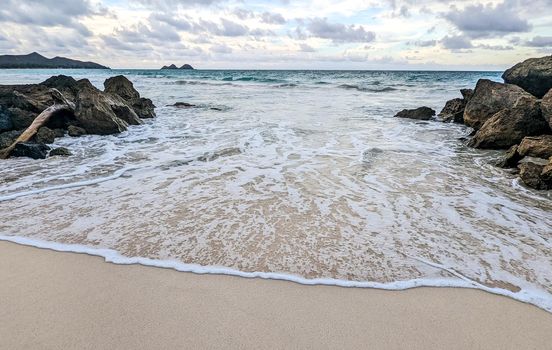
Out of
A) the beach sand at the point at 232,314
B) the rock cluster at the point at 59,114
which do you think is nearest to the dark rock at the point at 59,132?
the rock cluster at the point at 59,114

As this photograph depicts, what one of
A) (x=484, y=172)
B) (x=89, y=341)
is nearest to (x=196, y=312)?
(x=89, y=341)

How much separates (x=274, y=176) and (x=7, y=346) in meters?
3.80

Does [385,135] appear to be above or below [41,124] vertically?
below

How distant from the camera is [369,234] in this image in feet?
11.3

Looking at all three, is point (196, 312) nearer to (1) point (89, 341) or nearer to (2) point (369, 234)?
(1) point (89, 341)

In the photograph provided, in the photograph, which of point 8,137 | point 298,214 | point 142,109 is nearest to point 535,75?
point 298,214

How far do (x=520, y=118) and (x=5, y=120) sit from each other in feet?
35.2

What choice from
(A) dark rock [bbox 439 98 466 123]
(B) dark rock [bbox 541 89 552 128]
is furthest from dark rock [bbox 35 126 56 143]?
(A) dark rock [bbox 439 98 466 123]

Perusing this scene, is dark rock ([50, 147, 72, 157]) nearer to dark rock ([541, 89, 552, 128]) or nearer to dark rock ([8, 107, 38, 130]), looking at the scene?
dark rock ([8, 107, 38, 130])

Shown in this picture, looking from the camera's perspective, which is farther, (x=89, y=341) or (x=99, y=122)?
(x=99, y=122)

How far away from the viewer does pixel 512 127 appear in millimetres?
7145

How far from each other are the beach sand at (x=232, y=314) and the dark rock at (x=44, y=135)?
18.3ft

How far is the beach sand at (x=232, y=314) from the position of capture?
6.72ft

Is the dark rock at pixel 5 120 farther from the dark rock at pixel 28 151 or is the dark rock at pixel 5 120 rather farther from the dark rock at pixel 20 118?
the dark rock at pixel 28 151
